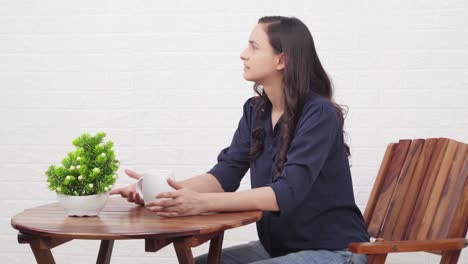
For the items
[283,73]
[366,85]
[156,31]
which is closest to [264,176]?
[283,73]

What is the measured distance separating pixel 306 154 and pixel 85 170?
66cm

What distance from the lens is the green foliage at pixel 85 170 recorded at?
6.98 feet

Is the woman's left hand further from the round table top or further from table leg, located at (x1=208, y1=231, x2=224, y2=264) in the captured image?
table leg, located at (x1=208, y1=231, x2=224, y2=264)

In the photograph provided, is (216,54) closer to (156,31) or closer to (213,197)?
(156,31)

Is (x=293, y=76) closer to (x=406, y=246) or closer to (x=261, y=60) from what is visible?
(x=261, y=60)

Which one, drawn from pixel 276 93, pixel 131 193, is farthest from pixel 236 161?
pixel 131 193

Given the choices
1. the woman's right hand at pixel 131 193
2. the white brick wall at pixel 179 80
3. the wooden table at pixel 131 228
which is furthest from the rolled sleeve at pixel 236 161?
the white brick wall at pixel 179 80

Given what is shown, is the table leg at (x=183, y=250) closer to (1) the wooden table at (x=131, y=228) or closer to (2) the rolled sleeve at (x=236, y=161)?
(1) the wooden table at (x=131, y=228)

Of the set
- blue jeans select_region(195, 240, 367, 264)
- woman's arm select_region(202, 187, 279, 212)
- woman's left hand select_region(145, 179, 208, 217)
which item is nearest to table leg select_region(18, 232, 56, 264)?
woman's left hand select_region(145, 179, 208, 217)

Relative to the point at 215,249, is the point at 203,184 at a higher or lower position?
higher

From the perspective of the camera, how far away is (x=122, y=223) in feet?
6.68

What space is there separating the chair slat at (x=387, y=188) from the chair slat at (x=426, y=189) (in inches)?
5.3

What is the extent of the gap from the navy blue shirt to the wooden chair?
0.19 metres

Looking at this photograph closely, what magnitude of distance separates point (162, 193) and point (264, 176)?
515mm
